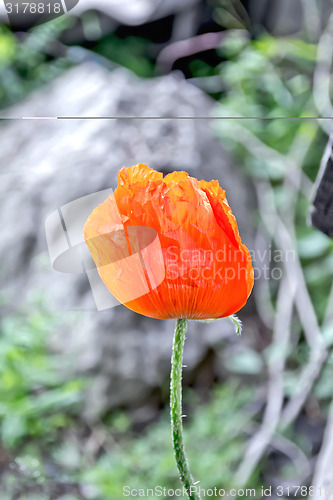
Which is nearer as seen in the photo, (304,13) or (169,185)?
(169,185)

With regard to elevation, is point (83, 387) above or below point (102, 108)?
below

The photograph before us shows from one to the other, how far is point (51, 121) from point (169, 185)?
284mm

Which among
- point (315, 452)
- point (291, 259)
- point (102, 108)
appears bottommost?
point (315, 452)

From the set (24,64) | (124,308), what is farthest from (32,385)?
(24,64)

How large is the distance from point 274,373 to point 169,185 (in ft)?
1.23

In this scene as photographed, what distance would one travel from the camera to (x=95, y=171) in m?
0.45

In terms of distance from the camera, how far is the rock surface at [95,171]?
0.45 metres

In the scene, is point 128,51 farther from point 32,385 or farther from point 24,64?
point 32,385

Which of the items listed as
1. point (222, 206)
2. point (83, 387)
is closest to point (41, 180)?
point (83, 387)

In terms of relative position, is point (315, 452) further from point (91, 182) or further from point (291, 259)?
point (91, 182)

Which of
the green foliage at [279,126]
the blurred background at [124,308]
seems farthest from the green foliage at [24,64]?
the green foliage at [279,126]

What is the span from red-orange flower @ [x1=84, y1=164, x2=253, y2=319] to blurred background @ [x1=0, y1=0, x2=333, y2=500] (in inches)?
7.7

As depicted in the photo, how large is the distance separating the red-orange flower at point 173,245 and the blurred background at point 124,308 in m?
0.20

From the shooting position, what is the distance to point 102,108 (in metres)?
0.49
